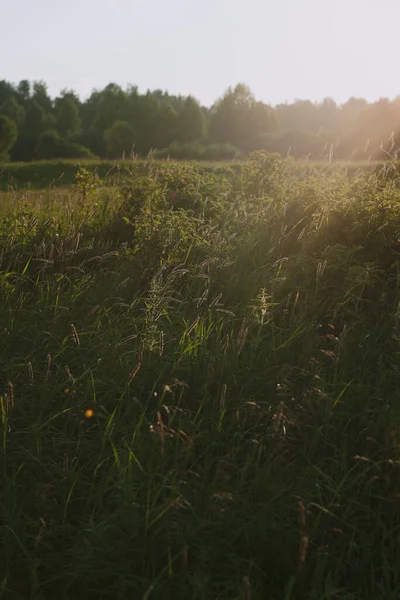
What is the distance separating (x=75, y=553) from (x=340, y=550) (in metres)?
1.01

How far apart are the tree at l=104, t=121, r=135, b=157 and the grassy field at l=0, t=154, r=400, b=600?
37623 millimetres

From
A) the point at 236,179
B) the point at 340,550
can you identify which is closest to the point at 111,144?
the point at 236,179

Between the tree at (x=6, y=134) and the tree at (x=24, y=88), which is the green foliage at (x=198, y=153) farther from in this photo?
the tree at (x=24, y=88)

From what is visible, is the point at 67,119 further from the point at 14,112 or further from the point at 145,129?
the point at 145,129

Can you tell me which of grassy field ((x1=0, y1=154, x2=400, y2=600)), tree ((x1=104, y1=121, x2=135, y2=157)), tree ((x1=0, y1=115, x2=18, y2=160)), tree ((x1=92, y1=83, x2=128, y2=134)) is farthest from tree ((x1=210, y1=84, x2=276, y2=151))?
grassy field ((x1=0, y1=154, x2=400, y2=600))

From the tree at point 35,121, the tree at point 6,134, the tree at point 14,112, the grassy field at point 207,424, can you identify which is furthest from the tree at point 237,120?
the grassy field at point 207,424

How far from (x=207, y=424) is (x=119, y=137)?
135 ft

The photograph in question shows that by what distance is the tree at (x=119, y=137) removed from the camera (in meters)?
40.8

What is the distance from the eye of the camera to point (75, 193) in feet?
22.8

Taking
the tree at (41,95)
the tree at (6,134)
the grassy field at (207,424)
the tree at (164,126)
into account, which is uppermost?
the tree at (41,95)

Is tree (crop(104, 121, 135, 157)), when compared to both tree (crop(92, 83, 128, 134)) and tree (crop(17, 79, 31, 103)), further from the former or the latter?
tree (crop(17, 79, 31, 103))

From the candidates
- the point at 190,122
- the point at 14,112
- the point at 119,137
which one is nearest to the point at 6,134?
the point at 119,137

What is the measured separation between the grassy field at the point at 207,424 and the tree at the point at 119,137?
37.6 metres

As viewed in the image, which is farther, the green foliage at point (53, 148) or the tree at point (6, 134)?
Result: the green foliage at point (53, 148)
